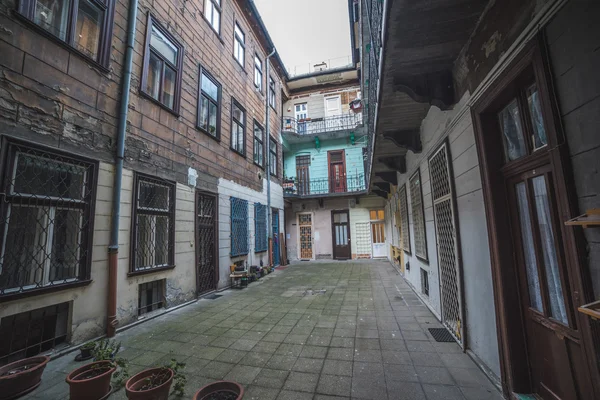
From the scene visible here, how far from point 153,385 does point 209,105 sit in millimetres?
6292

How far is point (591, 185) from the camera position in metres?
1.25

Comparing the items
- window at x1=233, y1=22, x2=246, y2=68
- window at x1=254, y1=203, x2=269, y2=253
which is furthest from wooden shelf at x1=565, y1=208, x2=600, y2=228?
window at x1=233, y1=22, x2=246, y2=68

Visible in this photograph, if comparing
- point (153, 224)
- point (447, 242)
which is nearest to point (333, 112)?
point (153, 224)

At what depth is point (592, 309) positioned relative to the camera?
3.41 feet

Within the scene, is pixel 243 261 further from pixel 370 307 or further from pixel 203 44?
pixel 203 44

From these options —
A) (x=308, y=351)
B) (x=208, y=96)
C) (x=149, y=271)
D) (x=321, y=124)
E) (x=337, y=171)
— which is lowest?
(x=308, y=351)

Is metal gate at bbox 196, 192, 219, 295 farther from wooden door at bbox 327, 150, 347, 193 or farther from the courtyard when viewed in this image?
wooden door at bbox 327, 150, 347, 193

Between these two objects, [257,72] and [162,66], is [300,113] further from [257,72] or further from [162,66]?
[162,66]

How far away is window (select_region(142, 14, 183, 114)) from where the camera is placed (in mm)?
4820

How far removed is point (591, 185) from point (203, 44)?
7.75 m

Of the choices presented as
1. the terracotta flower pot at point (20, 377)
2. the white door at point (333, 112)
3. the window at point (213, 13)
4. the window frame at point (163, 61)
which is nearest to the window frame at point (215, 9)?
the window at point (213, 13)

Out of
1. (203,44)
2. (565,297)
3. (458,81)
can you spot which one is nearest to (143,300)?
(565,297)

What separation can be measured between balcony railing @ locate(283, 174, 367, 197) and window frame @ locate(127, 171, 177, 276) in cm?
814

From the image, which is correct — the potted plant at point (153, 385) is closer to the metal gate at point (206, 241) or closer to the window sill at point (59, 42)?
the metal gate at point (206, 241)
